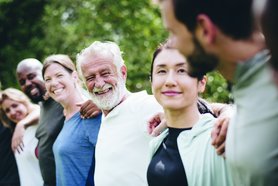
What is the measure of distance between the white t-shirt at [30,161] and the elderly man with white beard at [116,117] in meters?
2.04

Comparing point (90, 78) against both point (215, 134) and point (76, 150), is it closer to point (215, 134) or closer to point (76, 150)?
point (76, 150)

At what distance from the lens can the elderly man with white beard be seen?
3561mm

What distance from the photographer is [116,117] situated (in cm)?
382

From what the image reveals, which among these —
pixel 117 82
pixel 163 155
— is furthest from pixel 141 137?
pixel 163 155

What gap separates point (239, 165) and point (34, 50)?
1410cm

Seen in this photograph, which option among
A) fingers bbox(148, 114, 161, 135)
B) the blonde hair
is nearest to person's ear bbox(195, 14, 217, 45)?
fingers bbox(148, 114, 161, 135)

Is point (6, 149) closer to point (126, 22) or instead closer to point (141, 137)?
point (141, 137)

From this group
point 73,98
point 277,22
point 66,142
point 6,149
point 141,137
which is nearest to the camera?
point 277,22

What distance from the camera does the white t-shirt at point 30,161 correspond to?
19.1 ft

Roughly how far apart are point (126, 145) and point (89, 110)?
2.59 ft

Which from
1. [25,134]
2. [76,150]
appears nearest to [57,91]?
[76,150]

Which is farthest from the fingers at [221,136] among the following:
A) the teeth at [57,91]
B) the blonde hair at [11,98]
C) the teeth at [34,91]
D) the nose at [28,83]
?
the blonde hair at [11,98]

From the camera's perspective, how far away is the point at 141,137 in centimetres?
360

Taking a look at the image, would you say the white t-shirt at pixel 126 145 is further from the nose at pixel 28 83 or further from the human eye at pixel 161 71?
the nose at pixel 28 83
